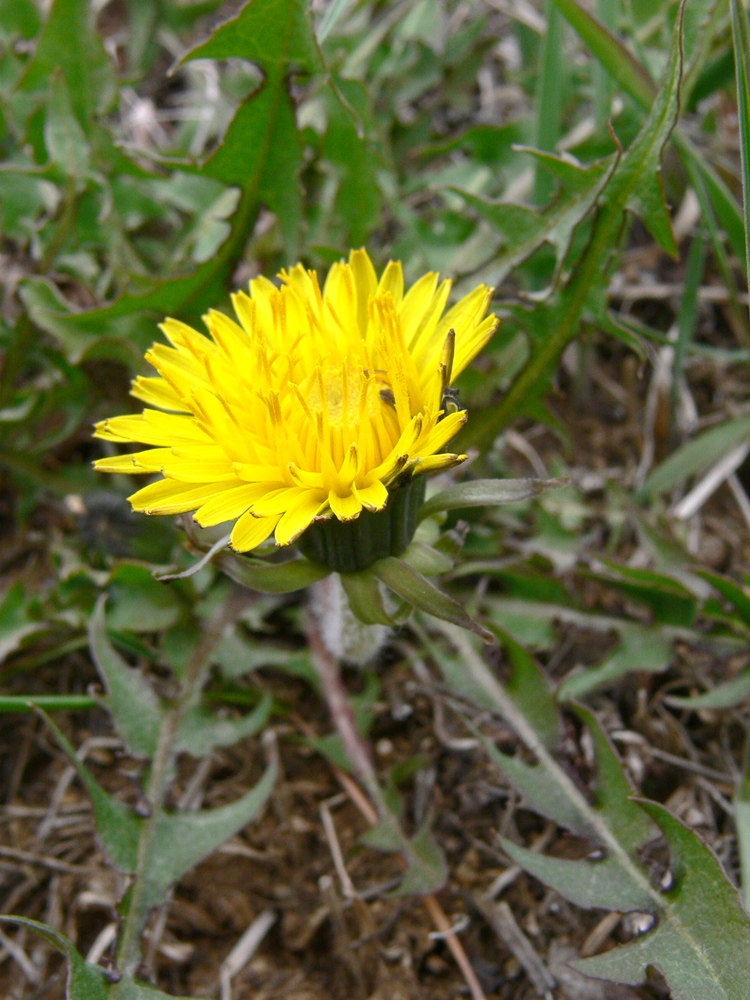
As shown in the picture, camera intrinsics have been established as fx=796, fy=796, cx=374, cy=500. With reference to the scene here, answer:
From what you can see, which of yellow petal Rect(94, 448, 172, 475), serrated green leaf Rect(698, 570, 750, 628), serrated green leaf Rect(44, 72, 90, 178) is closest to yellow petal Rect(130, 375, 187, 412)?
yellow petal Rect(94, 448, 172, 475)

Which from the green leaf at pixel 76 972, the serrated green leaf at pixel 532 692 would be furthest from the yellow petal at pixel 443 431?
the green leaf at pixel 76 972

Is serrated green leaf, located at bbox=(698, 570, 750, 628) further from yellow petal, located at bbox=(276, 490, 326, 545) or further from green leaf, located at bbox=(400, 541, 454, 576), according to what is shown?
yellow petal, located at bbox=(276, 490, 326, 545)

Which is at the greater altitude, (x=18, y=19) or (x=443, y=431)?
(x=18, y=19)

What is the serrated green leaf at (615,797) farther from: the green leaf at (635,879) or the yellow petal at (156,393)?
the yellow petal at (156,393)

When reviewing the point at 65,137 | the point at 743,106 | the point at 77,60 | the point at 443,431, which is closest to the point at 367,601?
the point at 443,431

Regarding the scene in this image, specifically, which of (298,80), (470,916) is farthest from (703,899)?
(298,80)

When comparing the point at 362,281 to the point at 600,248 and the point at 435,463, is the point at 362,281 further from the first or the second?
the point at 600,248
